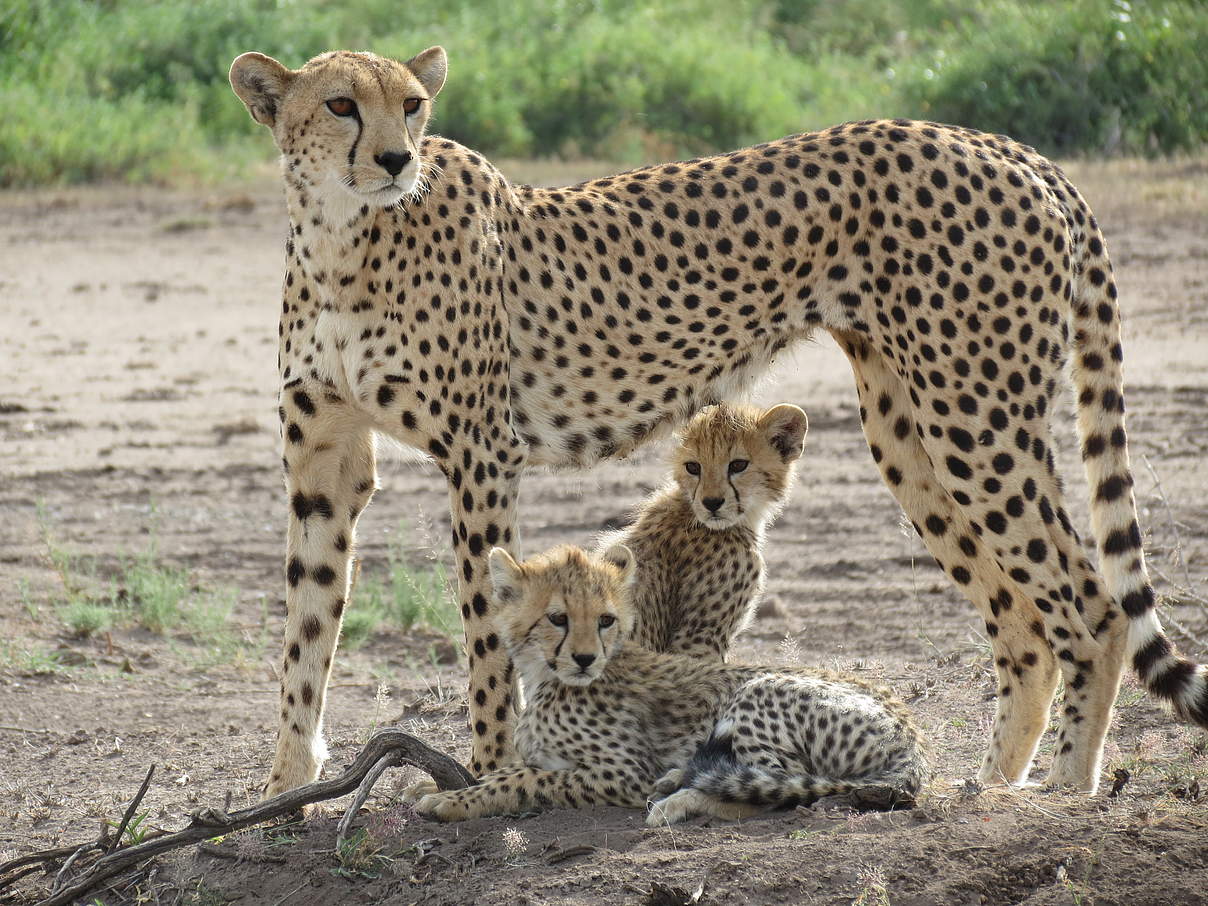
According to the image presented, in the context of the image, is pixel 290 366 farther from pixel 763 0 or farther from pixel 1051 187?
pixel 763 0

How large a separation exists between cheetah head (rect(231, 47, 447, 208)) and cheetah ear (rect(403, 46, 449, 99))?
0.50 feet

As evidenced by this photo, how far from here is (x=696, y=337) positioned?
453cm

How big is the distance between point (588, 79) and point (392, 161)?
13016 mm

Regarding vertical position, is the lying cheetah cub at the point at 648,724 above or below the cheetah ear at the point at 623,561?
below

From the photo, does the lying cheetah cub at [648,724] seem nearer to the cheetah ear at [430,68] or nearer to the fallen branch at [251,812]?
Result: the fallen branch at [251,812]

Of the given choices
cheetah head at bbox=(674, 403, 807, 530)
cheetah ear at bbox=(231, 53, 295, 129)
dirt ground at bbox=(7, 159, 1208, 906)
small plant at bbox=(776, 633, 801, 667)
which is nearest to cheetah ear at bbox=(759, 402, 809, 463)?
cheetah head at bbox=(674, 403, 807, 530)

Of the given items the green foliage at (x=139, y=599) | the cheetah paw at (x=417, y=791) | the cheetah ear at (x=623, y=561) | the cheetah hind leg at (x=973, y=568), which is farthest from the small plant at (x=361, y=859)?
the green foliage at (x=139, y=599)

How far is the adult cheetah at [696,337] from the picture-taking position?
13.7 feet

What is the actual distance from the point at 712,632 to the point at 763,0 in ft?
69.8

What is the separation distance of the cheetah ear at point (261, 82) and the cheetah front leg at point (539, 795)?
1.62 m

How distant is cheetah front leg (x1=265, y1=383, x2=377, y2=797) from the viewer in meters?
4.39

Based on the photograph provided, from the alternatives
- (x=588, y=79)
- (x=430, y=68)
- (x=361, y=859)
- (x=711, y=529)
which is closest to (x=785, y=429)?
(x=711, y=529)

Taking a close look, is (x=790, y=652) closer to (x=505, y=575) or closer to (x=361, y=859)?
(x=505, y=575)

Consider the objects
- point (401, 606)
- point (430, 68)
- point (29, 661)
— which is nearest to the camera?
point (430, 68)
